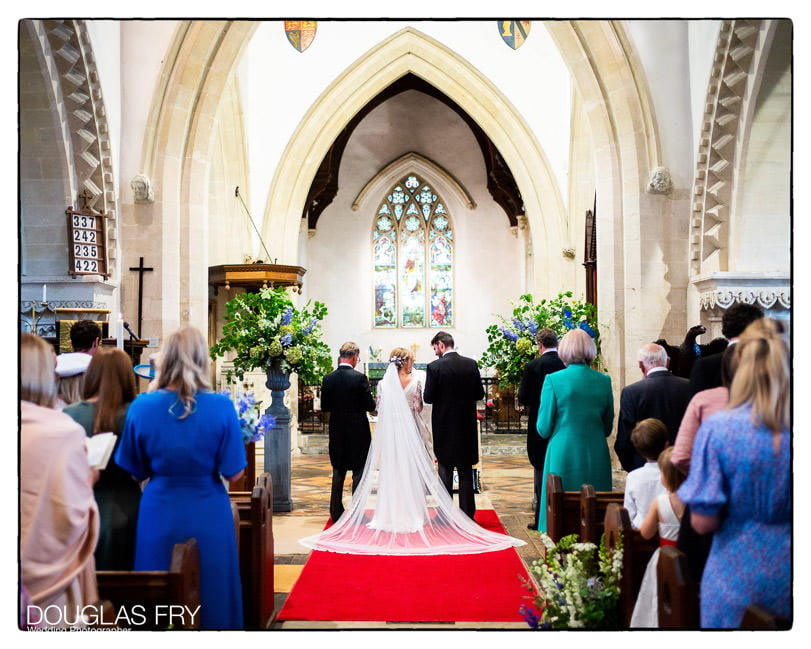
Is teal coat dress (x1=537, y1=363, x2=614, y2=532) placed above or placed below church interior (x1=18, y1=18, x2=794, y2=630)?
below

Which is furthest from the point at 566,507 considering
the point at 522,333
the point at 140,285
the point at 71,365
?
the point at 140,285

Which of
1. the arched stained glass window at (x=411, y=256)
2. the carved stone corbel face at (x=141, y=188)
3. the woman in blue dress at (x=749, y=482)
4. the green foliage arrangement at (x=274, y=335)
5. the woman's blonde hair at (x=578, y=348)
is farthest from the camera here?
the arched stained glass window at (x=411, y=256)

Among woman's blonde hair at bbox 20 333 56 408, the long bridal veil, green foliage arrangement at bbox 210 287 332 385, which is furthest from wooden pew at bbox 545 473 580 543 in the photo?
green foliage arrangement at bbox 210 287 332 385

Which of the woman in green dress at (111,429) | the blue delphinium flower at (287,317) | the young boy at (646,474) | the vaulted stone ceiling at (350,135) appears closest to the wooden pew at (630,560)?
the young boy at (646,474)

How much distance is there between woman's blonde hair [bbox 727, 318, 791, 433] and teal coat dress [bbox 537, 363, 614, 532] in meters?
2.54

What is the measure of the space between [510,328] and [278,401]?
2057 millimetres

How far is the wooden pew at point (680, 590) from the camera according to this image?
2.52 meters

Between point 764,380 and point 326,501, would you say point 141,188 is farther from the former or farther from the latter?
point 764,380

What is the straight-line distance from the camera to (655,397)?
4.42 metres

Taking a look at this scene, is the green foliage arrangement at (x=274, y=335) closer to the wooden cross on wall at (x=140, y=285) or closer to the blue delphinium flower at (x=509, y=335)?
the wooden cross on wall at (x=140, y=285)

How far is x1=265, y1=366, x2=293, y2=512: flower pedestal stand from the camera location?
683cm

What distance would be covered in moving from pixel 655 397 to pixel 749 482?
211 cm

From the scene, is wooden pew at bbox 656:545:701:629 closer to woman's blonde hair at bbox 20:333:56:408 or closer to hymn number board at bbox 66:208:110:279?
woman's blonde hair at bbox 20:333:56:408

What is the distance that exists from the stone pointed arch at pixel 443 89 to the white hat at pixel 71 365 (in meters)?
9.96
